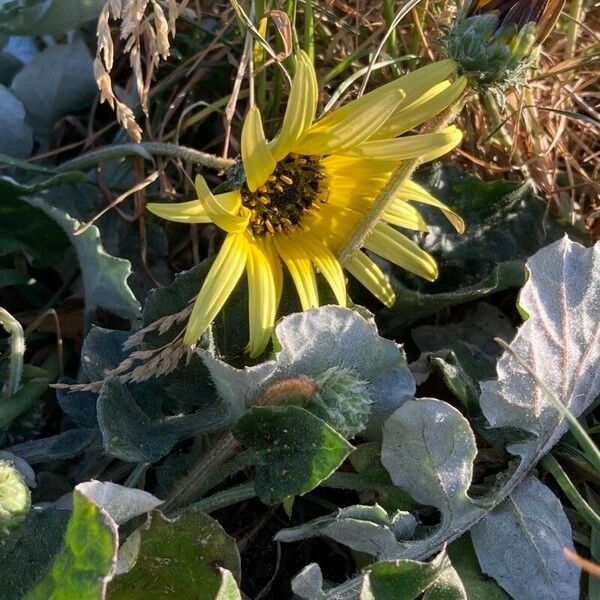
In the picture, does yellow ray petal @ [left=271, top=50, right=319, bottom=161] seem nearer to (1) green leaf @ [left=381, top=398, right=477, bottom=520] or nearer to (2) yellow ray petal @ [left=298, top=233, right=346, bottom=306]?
(2) yellow ray petal @ [left=298, top=233, right=346, bottom=306]

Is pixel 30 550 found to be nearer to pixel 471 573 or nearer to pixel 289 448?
pixel 289 448

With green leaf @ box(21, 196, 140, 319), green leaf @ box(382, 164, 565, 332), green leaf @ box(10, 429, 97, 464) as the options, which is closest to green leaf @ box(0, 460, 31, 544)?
green leaf @ box(10, 429, 97, 464)

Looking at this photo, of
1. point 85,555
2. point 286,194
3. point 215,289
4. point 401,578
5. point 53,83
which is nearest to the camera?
point 85,555

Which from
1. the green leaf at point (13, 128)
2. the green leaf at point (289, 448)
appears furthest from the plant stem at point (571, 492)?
the green leaf at point (13, 128)

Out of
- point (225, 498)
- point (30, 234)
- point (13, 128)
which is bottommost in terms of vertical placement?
point (225, 498)

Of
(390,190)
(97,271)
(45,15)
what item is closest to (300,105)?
(390,190)

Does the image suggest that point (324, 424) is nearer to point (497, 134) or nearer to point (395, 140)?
point (395, 140)
